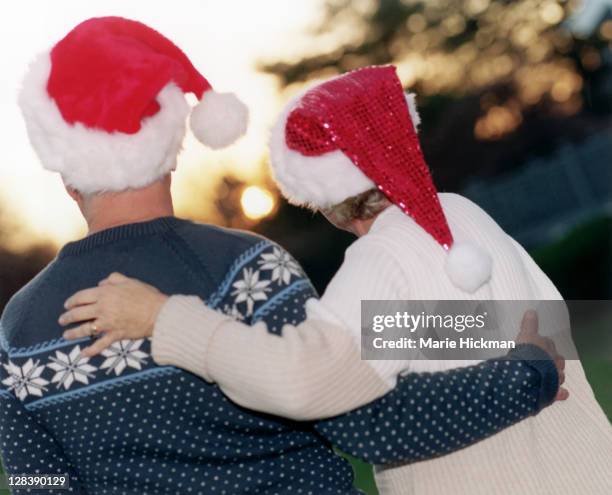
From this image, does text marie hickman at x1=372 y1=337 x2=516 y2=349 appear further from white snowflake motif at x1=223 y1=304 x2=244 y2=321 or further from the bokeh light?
the bokeh light

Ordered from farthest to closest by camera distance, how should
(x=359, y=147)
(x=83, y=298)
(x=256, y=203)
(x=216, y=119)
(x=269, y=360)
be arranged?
(x=256, y=203), (x=216, y=119), (x=359, y=147), (x=83, y=298), (x=269, y=360)

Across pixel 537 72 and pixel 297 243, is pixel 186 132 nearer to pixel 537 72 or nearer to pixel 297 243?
pixel 297 243

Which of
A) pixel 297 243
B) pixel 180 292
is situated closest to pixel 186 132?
pixel 180 292

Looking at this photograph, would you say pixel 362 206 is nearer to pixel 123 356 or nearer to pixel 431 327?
pixel 431 327

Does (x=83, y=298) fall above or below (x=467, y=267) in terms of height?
below

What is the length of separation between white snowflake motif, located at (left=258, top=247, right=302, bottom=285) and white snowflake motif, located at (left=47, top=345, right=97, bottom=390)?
441 mm

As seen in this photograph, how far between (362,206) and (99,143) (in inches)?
24.9

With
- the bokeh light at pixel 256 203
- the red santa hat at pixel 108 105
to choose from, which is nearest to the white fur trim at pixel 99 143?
the red santa hat at pixel 108 105

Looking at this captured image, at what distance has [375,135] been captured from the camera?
108 inches

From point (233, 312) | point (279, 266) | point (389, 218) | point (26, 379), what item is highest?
point (389, 218)

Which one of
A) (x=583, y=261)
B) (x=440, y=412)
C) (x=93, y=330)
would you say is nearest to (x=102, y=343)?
(x=93, y=330)

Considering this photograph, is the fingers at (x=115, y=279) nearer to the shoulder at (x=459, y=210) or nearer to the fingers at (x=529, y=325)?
the shoulder at (x=459, y=210)

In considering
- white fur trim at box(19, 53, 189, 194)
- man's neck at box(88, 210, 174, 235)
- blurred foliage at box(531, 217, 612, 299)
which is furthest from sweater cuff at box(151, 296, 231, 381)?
blurred foliage at box(531, 217, 612, 299)

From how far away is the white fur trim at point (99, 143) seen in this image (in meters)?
2.65
